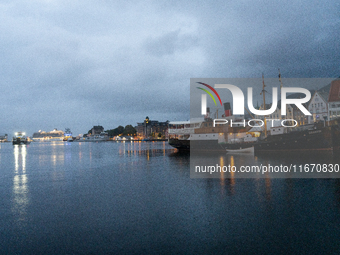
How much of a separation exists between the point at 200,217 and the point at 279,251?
129 inches

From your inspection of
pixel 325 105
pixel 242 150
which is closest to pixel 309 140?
pixel 242 150

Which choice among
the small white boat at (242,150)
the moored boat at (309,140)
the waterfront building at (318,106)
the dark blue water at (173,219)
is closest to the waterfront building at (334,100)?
the waterfront building at (318,106)

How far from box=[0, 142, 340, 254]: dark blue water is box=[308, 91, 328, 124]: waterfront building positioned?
5752cm

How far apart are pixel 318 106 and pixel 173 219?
7252 centimetres

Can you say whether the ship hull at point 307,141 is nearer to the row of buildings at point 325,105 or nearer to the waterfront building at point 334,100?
the row of buildings at point 325,105

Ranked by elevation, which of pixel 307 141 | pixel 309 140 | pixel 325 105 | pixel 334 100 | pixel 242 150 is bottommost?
pixel 242 150

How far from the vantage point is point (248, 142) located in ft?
141

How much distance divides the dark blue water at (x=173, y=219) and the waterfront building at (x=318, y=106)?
57.5 m

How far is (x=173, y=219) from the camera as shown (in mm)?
8906

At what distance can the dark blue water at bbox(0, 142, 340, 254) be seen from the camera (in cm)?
670

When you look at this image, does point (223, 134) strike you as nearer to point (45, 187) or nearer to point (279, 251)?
point (45, 187)

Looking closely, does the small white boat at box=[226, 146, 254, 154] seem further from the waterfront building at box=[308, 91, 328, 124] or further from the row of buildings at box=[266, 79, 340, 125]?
the waterfront building at box=[308, 91, 328, 124]

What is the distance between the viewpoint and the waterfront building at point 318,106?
208ft

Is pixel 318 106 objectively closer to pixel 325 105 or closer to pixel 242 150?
pixel 325 105
